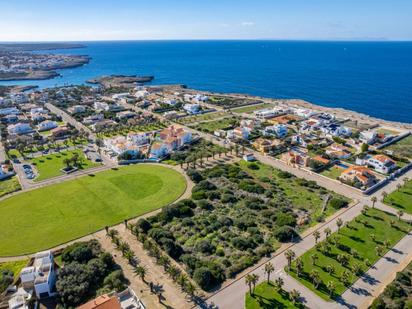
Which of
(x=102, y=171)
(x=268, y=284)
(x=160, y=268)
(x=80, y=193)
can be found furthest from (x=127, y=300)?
(x=102, y=171)

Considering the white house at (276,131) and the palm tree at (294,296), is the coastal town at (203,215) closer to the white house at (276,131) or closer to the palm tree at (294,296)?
the palm tree at (294,296)

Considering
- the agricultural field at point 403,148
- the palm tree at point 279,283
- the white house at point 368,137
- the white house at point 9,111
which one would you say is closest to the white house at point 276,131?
the white house at point 368,137

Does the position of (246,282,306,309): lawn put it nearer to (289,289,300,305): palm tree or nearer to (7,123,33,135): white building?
(289,289,300,305): palm tree

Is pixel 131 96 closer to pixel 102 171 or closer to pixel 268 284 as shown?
pixel 102 171

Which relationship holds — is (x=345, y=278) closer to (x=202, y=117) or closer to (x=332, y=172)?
(x=332, y=172)

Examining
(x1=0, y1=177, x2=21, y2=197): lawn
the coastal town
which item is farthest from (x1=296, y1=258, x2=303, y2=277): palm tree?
(x1=0, y1=177, x2=21, y2=197): lawn
